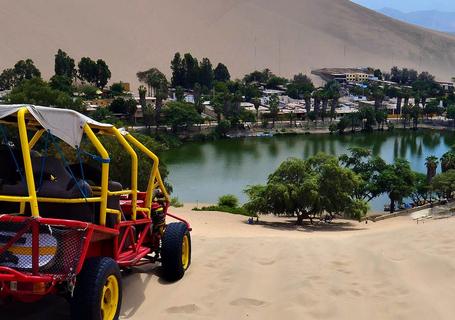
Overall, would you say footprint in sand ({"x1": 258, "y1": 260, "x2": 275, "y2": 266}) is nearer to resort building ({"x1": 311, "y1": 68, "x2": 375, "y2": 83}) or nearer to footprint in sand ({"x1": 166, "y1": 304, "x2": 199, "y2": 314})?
footprint in sand ({"x1": 166, "y1": 304, "x2": 199, "y2": 314})

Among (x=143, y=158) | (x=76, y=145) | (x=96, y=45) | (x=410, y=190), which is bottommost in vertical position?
(x=410, y=190)

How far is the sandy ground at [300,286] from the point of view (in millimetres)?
4418

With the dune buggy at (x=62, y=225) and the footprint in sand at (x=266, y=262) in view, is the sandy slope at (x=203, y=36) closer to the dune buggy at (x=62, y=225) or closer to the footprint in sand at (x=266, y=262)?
the footprint in sand at (x=266, y=262)

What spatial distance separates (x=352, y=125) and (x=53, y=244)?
69.9 m

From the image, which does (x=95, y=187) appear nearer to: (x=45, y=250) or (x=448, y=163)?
(x=45, y=250)

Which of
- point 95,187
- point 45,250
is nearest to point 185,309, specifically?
point 45,250

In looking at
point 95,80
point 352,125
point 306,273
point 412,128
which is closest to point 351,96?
point 412,128

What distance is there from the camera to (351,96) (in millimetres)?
104688

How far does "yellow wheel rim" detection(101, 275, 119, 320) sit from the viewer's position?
164 inches

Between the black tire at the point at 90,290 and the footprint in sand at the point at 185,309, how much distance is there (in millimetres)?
638

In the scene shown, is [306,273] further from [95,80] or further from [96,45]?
[96,45]

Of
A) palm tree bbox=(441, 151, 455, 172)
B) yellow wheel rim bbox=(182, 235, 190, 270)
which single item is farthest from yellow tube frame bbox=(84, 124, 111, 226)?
palm tree bbox=(441, 151, 455, 172)

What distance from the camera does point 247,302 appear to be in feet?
15.5

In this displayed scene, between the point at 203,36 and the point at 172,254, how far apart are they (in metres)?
163
